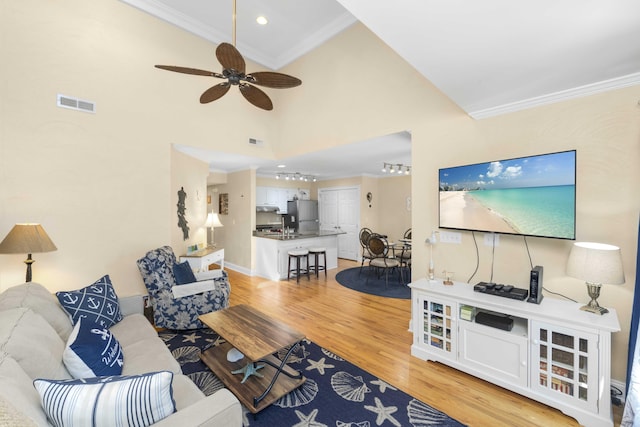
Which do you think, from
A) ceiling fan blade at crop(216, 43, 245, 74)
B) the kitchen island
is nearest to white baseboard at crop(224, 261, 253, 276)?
the kitchen island

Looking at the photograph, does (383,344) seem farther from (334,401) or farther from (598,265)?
(598,265)

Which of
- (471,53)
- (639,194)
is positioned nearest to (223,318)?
(471,53)

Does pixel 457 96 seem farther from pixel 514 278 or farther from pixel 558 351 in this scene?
pixel 558 351

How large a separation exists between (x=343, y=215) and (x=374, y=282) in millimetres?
2913

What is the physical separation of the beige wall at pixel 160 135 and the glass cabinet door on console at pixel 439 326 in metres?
0.56

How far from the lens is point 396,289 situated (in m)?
4.86

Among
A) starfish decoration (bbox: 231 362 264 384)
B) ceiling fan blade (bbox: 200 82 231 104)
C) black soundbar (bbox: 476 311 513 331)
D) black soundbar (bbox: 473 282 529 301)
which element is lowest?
starfish decoration (bbox: 231 362 264 384)

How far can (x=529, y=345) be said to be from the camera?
6.77ft

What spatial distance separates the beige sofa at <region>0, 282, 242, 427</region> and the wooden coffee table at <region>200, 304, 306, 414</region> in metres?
0.44

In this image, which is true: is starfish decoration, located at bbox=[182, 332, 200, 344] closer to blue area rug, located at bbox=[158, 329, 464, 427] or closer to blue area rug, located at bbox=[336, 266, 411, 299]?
blue area rug, located at bbox=[158, 329, 464, 427]

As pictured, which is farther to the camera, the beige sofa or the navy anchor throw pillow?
the navy anchor throw pillow

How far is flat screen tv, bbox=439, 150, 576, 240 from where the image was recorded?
217 cm

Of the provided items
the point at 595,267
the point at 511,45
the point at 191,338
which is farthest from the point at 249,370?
the point at 511,45

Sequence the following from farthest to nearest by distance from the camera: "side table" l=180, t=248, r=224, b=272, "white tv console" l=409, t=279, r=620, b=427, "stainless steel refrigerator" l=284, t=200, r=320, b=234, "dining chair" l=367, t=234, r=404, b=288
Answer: "stainless steel refrigerator" l=284, t=200, r=320, b=234 < "dining chair" l=367, t=234, r=404, b=288 < "side table" l=180, t=248, r=224, b=272 < "white tv console" l=409, t=279, r=620, b=427
